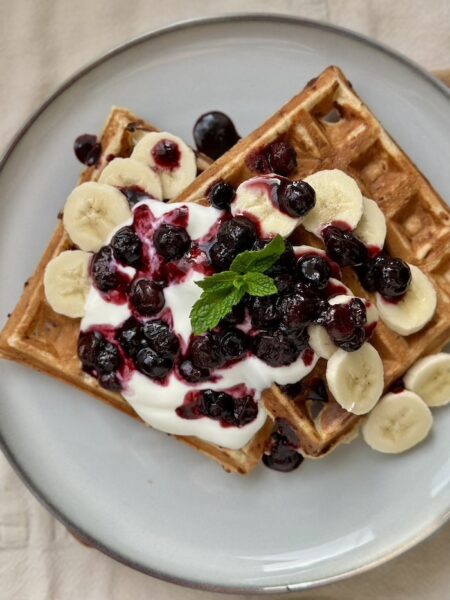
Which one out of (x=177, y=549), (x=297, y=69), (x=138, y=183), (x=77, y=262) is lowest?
(x=177, y=549)

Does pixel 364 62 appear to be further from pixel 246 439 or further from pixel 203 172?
pixel 246 439

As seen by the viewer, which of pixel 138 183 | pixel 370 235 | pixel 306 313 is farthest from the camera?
pixel 138 183

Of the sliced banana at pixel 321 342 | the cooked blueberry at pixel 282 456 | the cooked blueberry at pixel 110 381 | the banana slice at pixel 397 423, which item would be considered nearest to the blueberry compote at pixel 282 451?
the cooked blueberry at pixel 282 456

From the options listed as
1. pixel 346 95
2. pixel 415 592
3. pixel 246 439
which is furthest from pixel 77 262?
pixel 415 592

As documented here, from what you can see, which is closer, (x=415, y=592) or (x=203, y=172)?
(x=203, y=172)

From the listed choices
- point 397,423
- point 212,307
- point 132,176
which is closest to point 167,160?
point 132,176

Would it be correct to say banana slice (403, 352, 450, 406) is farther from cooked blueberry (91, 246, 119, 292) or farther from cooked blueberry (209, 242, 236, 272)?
cooked blueberry (91, 246, 119, 292)

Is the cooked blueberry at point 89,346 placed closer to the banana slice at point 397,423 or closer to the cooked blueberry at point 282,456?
the cooked blueberry at point 282,456

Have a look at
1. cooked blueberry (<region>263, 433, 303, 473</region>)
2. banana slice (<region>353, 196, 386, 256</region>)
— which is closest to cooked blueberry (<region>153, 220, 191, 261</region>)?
banana slice (<region>353, 196, 386, 256</region>)
